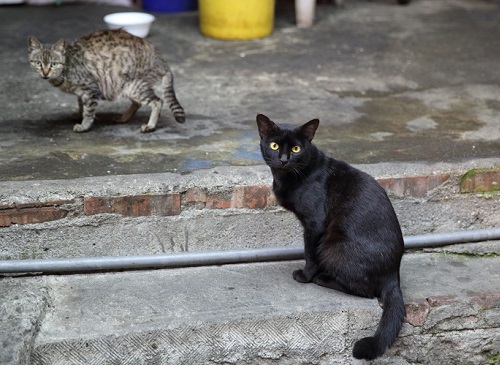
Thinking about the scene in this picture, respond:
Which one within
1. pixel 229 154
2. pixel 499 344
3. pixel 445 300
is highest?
pixel 229 154

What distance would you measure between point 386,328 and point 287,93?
2.47 metres

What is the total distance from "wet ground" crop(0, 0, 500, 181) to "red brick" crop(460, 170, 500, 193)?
0.25 meters

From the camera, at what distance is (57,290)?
11.4 ft

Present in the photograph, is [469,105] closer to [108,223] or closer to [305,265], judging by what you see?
[305,265]

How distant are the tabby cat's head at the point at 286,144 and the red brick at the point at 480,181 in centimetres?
108

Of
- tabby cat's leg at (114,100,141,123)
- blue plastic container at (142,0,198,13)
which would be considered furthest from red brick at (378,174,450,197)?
blue plastic container at (142,0,198,13)

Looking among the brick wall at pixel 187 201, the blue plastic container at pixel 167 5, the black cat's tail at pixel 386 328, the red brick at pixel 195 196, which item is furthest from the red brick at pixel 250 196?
the blue plastic container at pixel 167 5

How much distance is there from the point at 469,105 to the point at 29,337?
3293 millimetres

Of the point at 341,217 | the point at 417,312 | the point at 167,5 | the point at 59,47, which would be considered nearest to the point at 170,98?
the point at 59,47

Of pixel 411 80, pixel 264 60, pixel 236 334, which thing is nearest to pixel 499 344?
pixel 236 334

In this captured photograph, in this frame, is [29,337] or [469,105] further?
[469,105]

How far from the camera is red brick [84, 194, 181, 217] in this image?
11.9 feet

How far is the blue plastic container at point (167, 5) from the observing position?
24.5ft

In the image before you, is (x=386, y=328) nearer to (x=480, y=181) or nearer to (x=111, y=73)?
(x=480, y=181)
